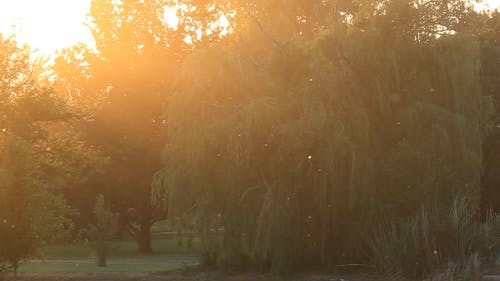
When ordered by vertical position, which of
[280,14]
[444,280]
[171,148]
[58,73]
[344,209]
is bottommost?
[444,280]

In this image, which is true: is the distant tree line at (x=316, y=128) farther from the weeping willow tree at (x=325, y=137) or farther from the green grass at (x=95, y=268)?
the green grass at (x=95, y=268)

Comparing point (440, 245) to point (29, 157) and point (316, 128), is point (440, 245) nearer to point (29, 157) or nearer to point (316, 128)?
point (316, 128)

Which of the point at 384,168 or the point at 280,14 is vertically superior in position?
the point at 280,14

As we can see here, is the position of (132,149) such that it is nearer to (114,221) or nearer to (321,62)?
(114,221)

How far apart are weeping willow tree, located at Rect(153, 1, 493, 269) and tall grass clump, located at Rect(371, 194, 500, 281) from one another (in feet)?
8.31

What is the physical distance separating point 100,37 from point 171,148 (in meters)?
25.6

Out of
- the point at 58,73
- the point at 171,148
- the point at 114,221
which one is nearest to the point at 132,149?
the point at 58,73

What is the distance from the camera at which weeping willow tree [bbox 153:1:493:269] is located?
26.1 m

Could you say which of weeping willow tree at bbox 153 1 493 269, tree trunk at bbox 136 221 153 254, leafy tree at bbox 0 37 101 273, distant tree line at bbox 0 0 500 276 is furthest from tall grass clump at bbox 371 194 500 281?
tree trunk at bbox 136 221 153 254

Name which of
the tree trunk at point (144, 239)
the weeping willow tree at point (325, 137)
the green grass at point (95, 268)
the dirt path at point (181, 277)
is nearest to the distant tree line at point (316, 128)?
the weeping willow tree at point (325, 137)

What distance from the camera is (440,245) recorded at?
22.5 meters

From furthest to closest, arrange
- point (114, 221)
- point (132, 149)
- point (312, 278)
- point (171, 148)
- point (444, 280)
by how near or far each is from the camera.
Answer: point (132, 149) < point (114, 221) < point (171, 148) < point (312, 278) < point (444, 280)

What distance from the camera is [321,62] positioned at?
26828 mm

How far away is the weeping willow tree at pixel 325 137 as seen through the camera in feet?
85.7
